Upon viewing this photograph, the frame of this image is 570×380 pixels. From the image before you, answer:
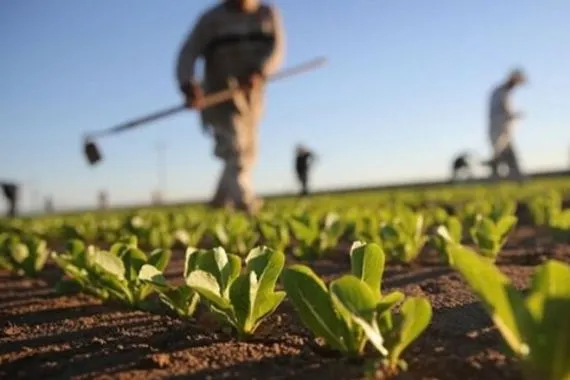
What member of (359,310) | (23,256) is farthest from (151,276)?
(23,256)

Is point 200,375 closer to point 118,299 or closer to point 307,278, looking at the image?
point 307,278

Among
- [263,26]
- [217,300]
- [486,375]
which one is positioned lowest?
[486,375]

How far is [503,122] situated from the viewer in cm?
1373

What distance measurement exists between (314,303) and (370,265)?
0.69ft

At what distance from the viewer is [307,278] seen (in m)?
1.54

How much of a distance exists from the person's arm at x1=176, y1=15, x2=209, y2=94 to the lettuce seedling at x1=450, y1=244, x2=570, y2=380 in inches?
300

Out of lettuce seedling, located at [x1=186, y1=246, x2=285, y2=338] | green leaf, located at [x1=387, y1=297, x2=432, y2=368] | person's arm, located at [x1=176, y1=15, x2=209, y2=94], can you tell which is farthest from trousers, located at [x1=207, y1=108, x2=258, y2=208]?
green leaf, located at [x1=387, y1=297, x2=432, y2=368]

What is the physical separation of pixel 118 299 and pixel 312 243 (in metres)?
1.42

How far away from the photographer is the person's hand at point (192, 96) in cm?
756

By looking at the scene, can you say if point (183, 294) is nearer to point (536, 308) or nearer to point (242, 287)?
point (242, 287)

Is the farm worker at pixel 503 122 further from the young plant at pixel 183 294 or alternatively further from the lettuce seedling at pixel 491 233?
the young plant at pixel 183 294

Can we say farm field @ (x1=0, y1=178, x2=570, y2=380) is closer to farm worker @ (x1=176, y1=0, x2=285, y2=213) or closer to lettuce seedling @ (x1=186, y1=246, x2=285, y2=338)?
lettuce seedling @ (x1=186, y1=246, x2=285, y2=338)

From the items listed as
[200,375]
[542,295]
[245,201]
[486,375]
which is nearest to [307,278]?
[200,375]

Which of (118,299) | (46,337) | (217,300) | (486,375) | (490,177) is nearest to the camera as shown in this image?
(486,375)
